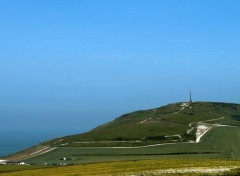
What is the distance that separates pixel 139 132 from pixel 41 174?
3186 inches

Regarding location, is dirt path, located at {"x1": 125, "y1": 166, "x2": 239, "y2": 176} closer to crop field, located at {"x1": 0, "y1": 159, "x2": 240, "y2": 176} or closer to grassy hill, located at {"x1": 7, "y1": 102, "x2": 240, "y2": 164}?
crop field, located at {"x1": 0, "y1": 159, "x2": 240, "y2": 176}

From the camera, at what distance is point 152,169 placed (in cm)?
7062

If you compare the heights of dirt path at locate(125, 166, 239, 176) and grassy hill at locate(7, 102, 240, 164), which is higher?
grassy hill at locate(7, 102, 240, 164)

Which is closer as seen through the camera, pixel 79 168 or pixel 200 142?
pixel 79 168

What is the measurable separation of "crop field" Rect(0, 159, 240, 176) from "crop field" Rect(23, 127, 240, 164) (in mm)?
16306

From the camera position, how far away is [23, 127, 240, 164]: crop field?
10097cm

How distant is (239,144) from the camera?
121m

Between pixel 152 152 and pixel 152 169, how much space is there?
40.9 metres

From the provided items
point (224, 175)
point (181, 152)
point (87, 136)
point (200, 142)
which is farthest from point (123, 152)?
point (224, 175)

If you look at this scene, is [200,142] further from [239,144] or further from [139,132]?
[139,132]

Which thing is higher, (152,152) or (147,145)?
(147,145)

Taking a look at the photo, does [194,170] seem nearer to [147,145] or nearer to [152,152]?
[152,152]

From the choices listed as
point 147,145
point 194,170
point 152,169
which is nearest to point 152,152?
point 147,145

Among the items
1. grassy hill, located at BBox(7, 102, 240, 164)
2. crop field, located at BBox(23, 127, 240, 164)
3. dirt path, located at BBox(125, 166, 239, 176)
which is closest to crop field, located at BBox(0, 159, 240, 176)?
dirt path, located at BBox(125, 166, 239, 176)
